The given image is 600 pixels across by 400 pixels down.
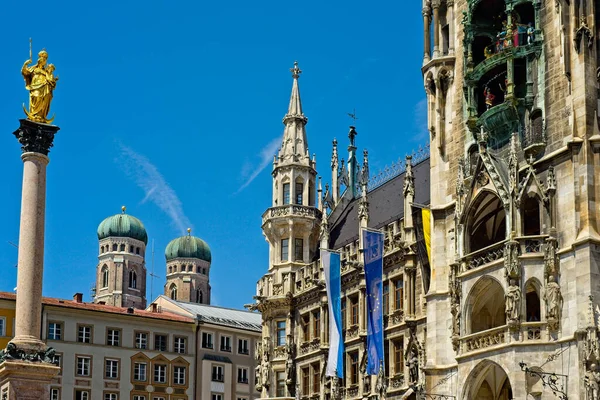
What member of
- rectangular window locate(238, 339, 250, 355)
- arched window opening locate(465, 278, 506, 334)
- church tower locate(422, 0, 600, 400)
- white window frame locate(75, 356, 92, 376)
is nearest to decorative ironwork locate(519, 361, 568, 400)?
church tower locate(422, 0, 600, 400)

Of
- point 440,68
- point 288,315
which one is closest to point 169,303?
point 288,315

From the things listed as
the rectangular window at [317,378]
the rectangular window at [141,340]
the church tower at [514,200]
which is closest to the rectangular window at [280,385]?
the rectangular window at [317,378]

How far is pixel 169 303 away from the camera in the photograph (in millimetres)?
117375

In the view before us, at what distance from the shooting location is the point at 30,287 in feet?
159

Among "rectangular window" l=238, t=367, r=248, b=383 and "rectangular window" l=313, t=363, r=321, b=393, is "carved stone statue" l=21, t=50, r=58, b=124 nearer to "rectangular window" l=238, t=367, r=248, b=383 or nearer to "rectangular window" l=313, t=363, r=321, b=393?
"rectangular window" l=313, t=363, r=321, b=393

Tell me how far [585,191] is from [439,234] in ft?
33.7

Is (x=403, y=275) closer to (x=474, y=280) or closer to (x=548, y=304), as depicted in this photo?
(x=474, y=280)

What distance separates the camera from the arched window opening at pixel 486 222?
54.2 metres

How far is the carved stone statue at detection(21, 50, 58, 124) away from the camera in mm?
52031

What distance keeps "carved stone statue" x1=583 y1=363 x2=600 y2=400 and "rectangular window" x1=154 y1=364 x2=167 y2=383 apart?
6062 cm

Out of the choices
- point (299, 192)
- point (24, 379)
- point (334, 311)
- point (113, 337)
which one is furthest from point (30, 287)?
point (113, 337)

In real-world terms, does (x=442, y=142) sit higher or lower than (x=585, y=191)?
higher

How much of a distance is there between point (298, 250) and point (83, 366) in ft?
99.0

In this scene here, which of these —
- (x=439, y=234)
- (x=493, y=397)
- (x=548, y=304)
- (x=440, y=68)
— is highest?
(x=440, y=68)
